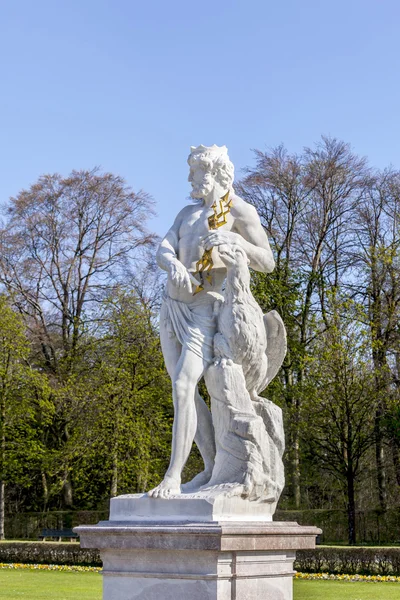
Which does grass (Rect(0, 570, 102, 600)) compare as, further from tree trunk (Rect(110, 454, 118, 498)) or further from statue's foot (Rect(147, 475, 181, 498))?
tree trunk (Rect(110, 454, 118, 498))

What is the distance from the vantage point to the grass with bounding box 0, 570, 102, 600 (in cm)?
1309

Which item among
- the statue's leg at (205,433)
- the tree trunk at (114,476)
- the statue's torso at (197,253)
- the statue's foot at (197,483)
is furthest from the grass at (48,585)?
the tree trunk at (114,476)

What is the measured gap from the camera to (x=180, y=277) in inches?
290

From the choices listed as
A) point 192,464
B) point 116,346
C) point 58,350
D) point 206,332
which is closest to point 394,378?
point 192,464

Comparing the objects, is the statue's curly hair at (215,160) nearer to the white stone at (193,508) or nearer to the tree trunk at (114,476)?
the white stone at (193,508)

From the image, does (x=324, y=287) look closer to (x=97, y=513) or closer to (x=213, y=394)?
(x=97, y=513)

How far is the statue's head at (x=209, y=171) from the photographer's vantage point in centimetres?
777

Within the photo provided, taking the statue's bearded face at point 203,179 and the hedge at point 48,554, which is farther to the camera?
the hedge at point 48,554

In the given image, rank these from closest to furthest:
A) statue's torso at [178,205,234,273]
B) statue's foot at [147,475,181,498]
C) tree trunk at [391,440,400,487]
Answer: statue's foot at [147,475,181,498]
statue's torso at [178,205,234,273]
tree trunk at [391,440,400,487]

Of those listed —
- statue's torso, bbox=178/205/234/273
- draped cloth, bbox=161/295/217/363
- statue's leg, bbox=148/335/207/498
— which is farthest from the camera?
statue's torso, bbox=178/205/234/273

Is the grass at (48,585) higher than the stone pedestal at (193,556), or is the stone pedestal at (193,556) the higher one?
the stone pedestal at (193,556)

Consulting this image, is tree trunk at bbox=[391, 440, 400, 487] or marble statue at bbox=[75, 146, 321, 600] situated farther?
tree trunk at bbox=[391, 440, 400, 487]

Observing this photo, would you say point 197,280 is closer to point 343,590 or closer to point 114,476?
point 343,590

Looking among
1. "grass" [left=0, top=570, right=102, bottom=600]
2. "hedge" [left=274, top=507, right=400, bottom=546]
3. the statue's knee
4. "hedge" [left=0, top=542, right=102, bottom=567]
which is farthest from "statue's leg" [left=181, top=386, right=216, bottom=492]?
"hedge" [left=274, top=507, right=400, bottom=546]
